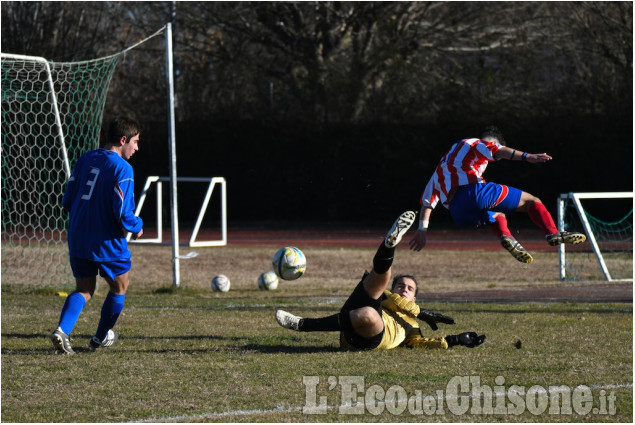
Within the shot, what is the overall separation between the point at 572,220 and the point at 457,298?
9.07 m

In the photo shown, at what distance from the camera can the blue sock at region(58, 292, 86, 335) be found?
748 centimetres

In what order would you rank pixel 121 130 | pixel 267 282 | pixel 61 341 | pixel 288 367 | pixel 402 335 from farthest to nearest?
pixel 267 282 < pixel 402 335 < pixel 121 130 < pixel 61 341 < pixel 288 367

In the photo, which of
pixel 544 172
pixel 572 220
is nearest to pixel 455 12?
pixel 544 172

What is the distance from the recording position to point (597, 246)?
1451 cm

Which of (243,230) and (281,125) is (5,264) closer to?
(243,230)

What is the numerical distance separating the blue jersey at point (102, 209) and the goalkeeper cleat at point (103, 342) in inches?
27.3

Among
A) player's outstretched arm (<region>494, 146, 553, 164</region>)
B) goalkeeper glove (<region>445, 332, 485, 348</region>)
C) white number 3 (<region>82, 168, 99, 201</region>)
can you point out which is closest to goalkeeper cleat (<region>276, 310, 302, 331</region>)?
goalkeeper glove (<region>445, 332, 485, 348</region>)

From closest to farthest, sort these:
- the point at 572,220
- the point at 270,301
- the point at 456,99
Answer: the point at 270,301 → the point at 572,220 → the point at 456,99

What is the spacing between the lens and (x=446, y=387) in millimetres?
6055

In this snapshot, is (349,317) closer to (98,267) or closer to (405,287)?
(405,287)

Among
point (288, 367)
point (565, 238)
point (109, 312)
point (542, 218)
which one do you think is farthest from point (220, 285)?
point (565, 238)

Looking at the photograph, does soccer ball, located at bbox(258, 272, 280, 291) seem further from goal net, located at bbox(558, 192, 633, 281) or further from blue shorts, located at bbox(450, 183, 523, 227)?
blue shorts, located at bbox(450, 183, 523, 227)

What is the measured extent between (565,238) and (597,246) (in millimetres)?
7374

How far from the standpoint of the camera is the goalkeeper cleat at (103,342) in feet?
25.3
